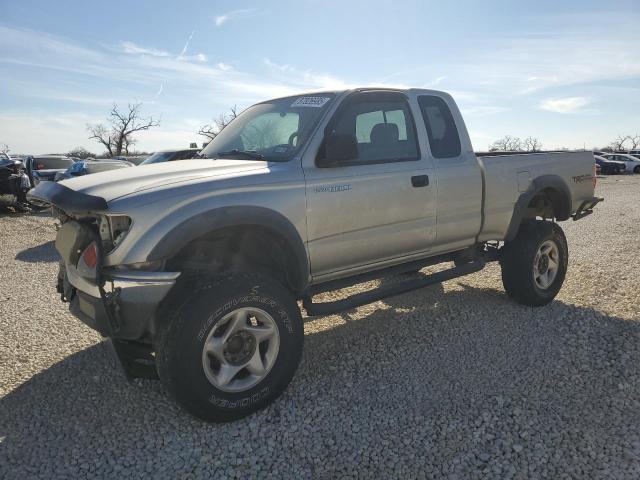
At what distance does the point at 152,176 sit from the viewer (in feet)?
10.3

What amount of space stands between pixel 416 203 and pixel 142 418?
2.55 m

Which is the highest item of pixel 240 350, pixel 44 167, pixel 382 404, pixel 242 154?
pixel 242 154

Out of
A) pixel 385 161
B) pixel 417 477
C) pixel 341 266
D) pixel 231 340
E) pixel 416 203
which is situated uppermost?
pixel 385 161

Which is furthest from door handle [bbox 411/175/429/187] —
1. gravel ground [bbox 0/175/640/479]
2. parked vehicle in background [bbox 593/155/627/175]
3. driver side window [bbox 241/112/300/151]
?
parked vehicle in background [bbox 593/155/627/175]

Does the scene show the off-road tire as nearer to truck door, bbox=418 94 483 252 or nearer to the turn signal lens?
the turn signal lens

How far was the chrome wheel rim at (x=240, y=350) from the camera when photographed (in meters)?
2.98

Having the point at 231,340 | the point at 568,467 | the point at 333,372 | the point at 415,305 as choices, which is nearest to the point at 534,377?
the point at 568,467

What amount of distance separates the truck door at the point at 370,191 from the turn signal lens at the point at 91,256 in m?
1.35

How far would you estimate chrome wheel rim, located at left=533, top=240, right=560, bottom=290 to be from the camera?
5.10 m

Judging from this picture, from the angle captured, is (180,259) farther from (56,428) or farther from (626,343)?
(626,343)

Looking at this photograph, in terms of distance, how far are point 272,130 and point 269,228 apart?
110cm

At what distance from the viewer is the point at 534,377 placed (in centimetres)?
354

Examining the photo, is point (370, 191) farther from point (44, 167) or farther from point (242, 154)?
point (44, 167)

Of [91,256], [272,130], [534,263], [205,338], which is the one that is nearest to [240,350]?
[205,338]
